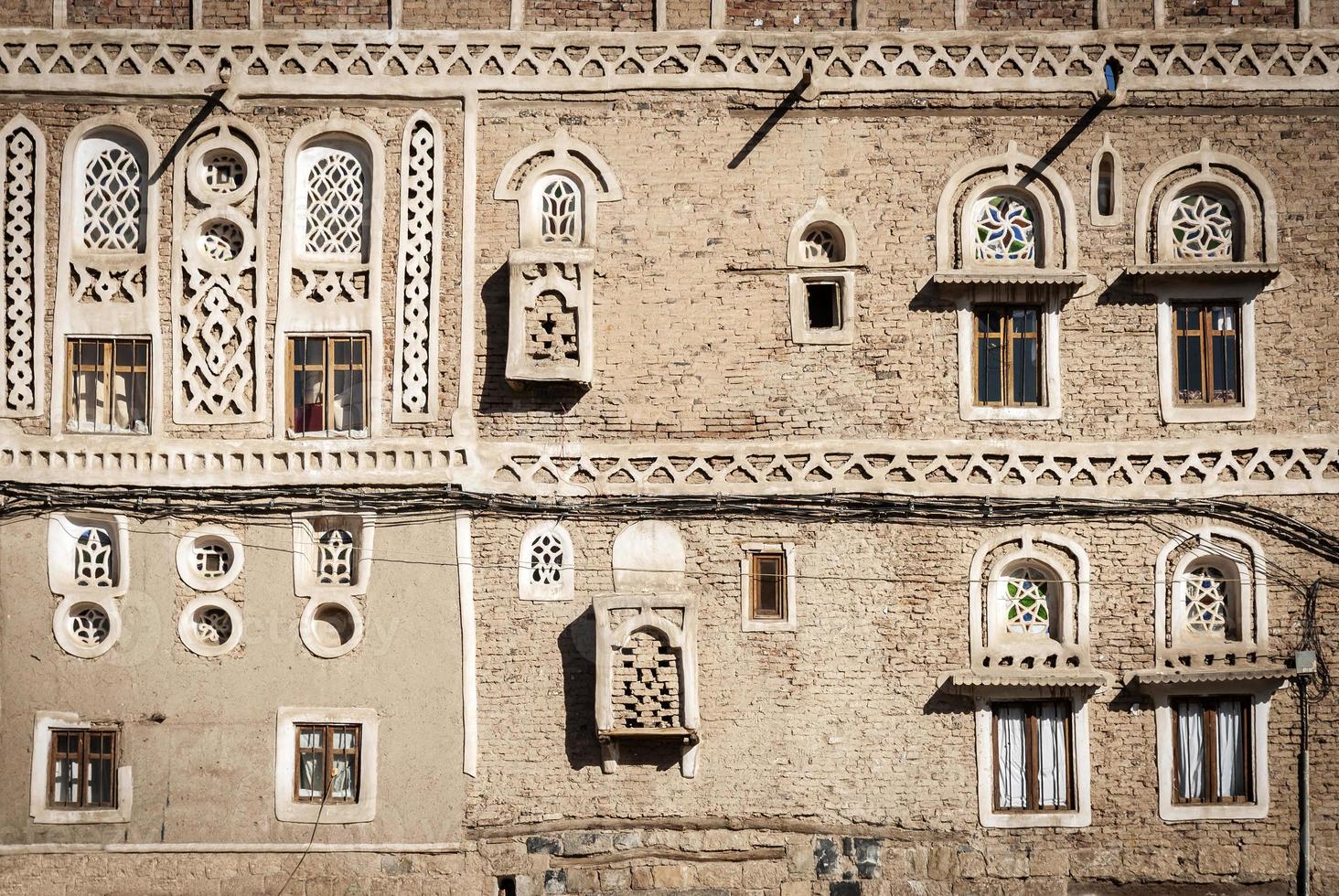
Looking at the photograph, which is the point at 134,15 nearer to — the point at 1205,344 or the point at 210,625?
the point at 210,625

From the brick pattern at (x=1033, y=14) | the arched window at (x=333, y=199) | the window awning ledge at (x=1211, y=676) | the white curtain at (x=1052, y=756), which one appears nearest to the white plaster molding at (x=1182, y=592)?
the window awning ledge at (x=1211, y=676)

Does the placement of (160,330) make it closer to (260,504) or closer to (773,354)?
(260,504)

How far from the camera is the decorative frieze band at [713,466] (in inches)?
587

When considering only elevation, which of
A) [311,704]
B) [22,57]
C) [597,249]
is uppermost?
[22,57]

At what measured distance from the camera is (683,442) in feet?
49.1

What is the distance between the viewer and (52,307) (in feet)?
49.5

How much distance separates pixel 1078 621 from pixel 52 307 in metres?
10.9

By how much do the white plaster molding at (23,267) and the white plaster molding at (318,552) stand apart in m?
2.99

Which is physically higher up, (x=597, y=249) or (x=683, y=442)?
(x=597, y=249)

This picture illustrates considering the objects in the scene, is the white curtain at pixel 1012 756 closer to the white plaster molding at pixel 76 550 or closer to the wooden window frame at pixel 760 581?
the wooden window frame at pixel 760 581

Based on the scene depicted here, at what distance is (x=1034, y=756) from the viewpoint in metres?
14.9

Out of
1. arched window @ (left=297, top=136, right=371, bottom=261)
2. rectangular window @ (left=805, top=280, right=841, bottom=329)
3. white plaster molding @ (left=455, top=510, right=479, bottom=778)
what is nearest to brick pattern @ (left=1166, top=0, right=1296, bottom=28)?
rectangular window @ (left=805, top=280, right=841, bottom=329)

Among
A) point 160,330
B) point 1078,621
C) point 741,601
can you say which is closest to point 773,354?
point 741,601

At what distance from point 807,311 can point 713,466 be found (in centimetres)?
186
